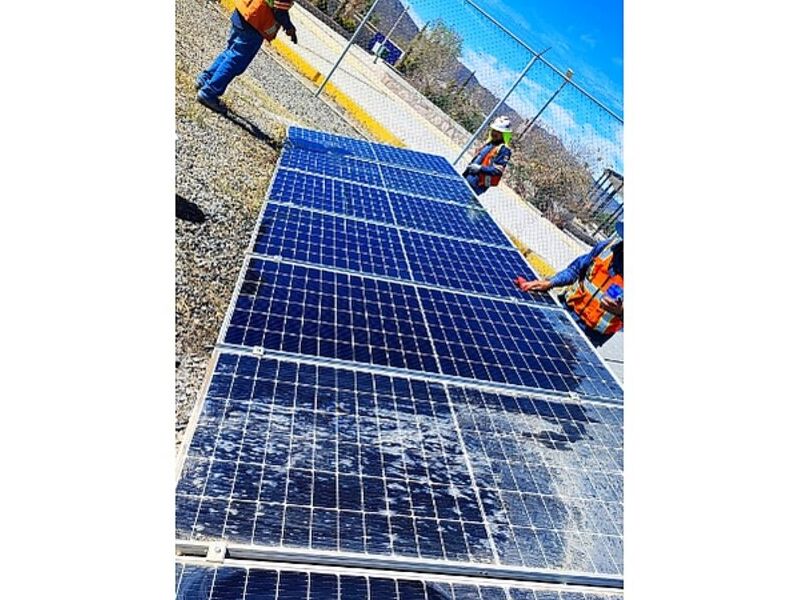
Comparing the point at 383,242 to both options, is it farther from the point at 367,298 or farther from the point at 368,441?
the point at 368,441

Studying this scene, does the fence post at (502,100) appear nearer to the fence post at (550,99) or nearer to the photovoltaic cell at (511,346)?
the fence post at (550,99)

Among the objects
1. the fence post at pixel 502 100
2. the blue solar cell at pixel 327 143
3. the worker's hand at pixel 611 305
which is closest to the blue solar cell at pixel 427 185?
the blue solar cell at pixel 327 143

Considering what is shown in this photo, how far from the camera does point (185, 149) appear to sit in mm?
7355

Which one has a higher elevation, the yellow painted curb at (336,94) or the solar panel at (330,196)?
the solar panel at (330,196)

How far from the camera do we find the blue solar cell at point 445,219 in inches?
264

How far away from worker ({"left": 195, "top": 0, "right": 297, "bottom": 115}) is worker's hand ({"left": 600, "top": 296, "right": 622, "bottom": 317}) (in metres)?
5.32

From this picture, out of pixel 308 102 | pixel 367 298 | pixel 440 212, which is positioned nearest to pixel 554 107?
pixel 308 102

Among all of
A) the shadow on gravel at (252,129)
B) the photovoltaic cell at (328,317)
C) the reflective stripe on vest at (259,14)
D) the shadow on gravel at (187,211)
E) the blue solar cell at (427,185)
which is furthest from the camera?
Result: the shadow on gravel at (252,129)

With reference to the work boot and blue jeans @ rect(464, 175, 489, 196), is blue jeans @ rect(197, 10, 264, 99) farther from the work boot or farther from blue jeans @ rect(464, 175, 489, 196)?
blue jeans @ rect(464, 175, 489, 196)

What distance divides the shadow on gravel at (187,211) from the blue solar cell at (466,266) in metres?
2.03

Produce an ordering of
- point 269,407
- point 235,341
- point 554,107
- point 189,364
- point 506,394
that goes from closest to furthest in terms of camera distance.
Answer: point 269,407 < point 235,341 < point 506,394 < point 189,364 < point 554,107

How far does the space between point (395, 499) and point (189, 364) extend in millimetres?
2216

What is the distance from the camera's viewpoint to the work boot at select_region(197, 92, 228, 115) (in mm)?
8898

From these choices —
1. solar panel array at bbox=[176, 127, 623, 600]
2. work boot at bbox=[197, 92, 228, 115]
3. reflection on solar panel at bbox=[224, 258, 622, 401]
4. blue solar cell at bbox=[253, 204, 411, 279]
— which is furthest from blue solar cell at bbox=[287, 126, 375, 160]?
reflection on solar panel at bbox=[224, 258, 622, 401]
